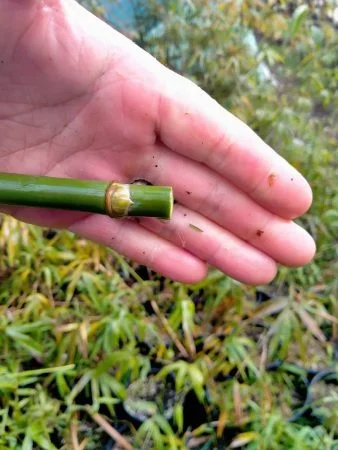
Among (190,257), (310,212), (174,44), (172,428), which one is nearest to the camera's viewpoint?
(190,257)

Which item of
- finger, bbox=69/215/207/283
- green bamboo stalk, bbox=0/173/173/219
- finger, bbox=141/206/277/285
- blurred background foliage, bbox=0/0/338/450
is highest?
green bamboo stalk, bbox=0/173/173/219

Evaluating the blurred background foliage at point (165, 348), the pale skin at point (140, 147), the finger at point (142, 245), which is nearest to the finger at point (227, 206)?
the pale skin at point (140, 147)

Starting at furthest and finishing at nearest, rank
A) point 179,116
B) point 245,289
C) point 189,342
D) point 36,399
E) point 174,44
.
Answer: point 174,44 → point 245,289 → point 189,342 → point 36,399 → point 179,116

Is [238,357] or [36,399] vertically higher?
[238,357]

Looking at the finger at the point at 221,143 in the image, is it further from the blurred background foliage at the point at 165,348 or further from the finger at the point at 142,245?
the blurred background foliage at the point at 165,348

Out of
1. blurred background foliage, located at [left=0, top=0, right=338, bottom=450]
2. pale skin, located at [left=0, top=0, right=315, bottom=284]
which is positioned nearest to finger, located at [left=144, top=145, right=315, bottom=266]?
pale skin, located at [left=0, top=0, right=315, bottom=284]

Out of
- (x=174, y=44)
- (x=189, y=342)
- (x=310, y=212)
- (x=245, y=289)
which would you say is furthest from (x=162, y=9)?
(x=189, y=342)

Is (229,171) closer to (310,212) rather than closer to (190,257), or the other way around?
(190,257)

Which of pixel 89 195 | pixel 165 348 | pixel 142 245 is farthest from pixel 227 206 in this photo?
pixel 165 348

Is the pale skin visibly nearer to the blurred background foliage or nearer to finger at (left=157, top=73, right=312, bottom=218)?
finger at (left=157, top=73, right=312, bottom=218)
